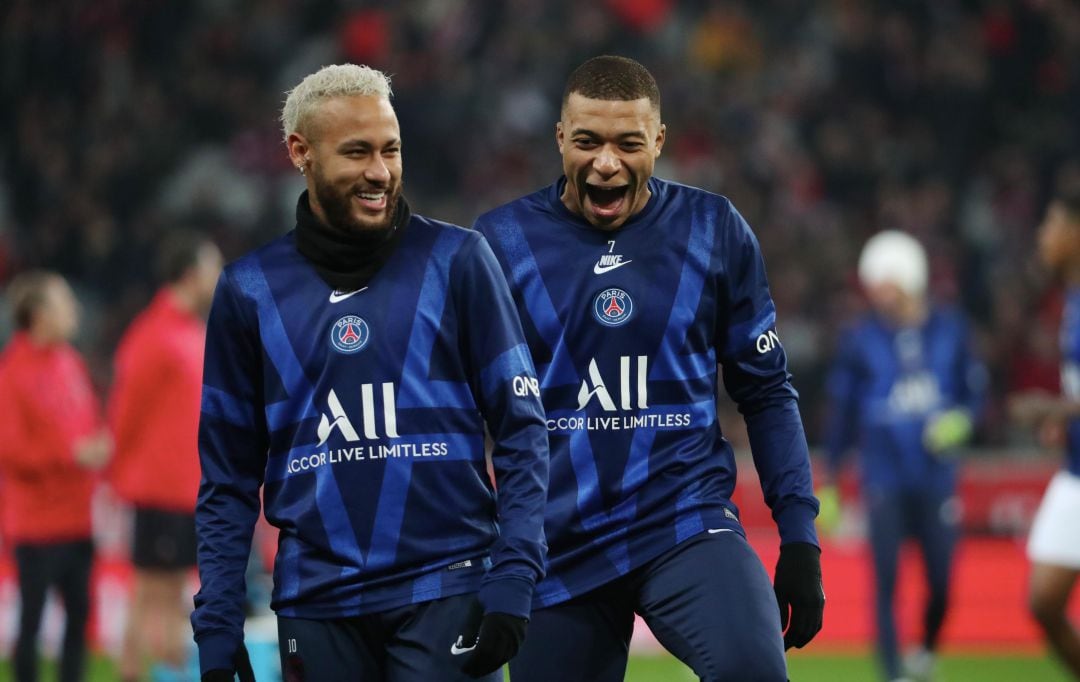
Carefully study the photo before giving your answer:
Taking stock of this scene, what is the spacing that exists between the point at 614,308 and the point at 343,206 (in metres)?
0.97

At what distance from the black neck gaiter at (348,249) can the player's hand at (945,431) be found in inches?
242

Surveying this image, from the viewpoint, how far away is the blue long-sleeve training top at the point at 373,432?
3.90 meters

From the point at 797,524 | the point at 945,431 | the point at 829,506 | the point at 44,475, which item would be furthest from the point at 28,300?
the point at 797,524

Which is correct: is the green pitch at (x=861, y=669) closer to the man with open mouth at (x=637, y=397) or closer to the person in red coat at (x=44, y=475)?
the person in red coat at (x=44, y=475)

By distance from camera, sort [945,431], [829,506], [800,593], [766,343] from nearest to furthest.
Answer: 1. [800,593]
2. [766,343]
3. [945,431]
4. [829,506]

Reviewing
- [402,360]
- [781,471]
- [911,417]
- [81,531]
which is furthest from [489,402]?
[911,417]

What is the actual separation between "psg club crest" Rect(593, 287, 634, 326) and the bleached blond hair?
92 centimetres

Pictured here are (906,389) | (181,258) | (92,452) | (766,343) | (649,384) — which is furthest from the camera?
(906,389)

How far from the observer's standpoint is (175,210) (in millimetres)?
17031

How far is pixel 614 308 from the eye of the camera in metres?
4.63

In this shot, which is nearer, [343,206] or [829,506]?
[343,206]

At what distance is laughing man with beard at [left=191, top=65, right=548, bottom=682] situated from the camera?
389 centimetres

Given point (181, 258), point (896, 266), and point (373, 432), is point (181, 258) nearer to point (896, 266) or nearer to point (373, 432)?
point (896, 266)

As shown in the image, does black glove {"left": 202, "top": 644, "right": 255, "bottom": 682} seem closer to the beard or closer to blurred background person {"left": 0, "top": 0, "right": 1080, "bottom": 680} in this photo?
the beard
